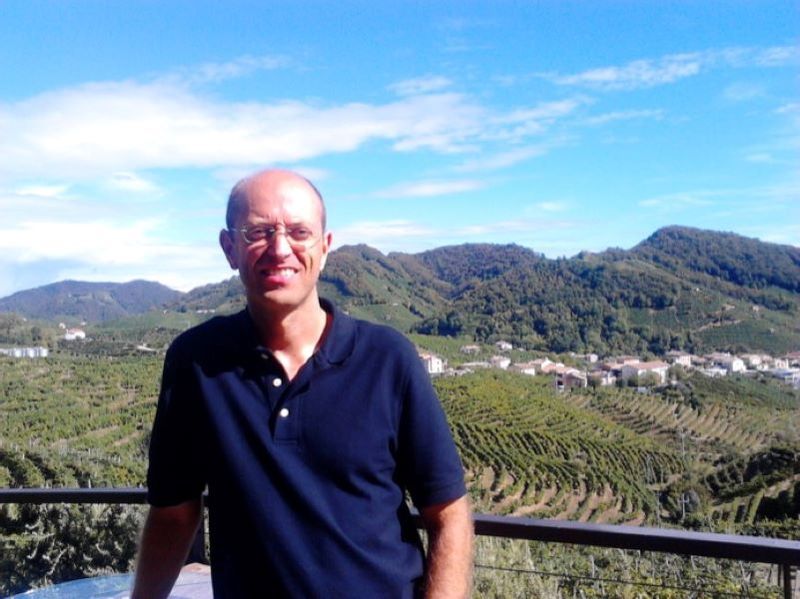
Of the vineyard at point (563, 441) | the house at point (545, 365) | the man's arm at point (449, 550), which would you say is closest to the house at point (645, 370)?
the vineyard at point (563, 441)

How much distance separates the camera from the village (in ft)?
93.1

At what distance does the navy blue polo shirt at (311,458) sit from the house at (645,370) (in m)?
30.5

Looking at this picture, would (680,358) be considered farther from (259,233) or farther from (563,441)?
(259,233)

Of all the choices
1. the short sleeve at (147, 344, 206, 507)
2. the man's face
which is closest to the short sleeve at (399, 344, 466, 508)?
the man's face

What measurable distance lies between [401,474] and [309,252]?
0.40 m

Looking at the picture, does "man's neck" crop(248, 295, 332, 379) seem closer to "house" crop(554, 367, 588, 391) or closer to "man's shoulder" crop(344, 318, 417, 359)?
"man's shoulder" crop(344, 318, 417, 359)

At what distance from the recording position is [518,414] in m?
24.1

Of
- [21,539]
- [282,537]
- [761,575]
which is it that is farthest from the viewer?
[21,539]

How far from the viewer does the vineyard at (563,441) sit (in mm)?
11781

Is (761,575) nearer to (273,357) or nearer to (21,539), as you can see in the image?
(273,357)

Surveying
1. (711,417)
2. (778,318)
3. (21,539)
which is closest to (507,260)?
(778,318)

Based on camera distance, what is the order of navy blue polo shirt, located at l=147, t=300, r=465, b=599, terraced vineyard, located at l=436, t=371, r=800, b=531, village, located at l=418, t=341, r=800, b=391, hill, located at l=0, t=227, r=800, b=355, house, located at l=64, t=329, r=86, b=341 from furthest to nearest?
hill, located at l=0, t=227, r=800, b=355 → village, located at l=418, t=341, r=800, b=391 → house, located at l=64, t=329, r=86, b=341 → terraced vineyard, located at l=436, t=371, r=800, b=531 → navy blue polo shirt, located at l=147, t=300, r=465, b=599

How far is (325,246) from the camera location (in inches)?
51.1

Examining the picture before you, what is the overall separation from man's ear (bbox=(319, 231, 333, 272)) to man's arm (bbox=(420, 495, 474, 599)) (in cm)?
46
